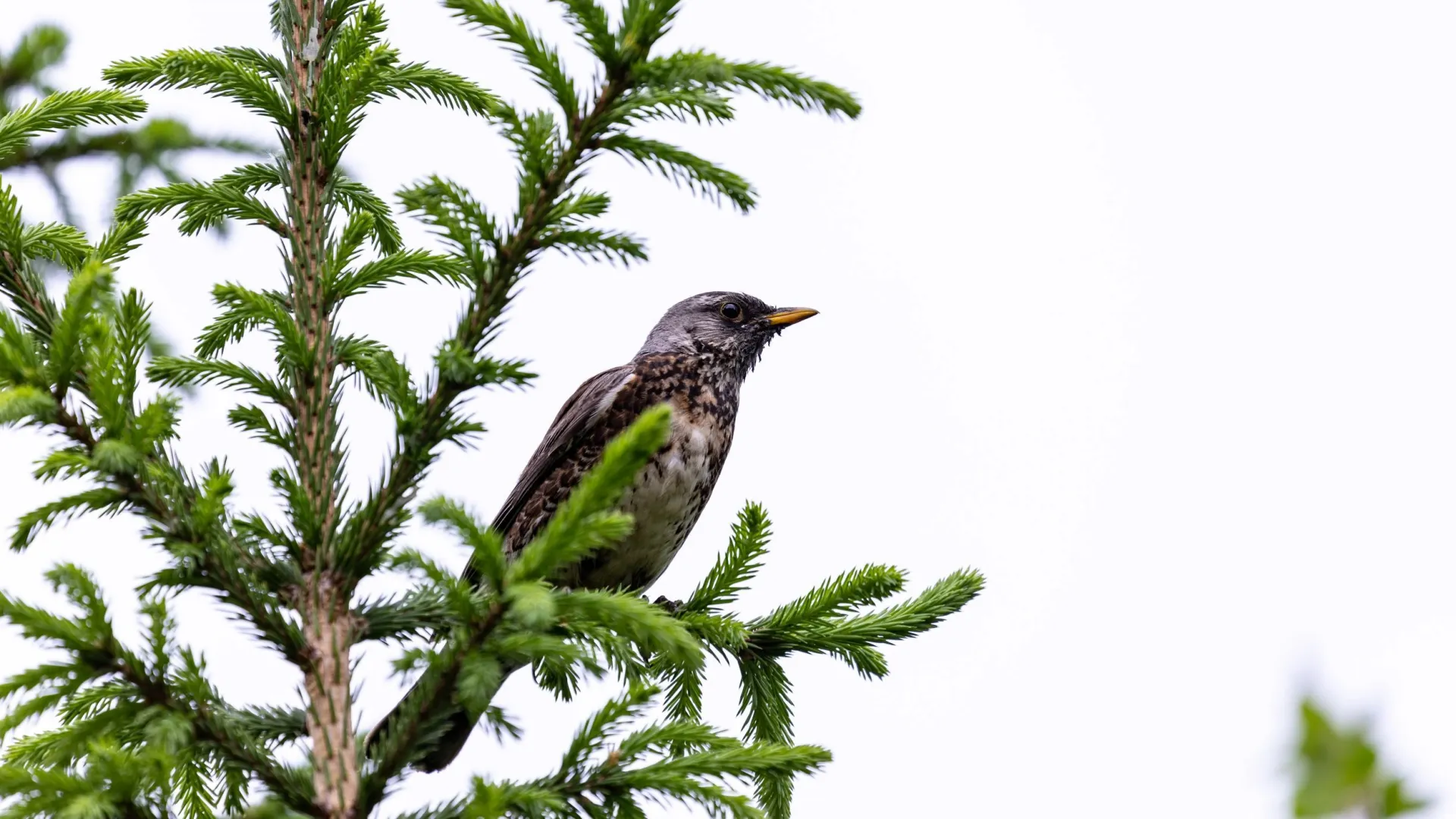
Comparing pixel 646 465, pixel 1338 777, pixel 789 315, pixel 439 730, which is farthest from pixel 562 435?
pixel 1338 777

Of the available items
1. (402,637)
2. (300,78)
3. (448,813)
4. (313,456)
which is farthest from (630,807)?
(300,78)

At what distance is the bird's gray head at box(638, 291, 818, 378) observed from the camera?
5.21 metres

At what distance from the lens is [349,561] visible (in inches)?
89.2

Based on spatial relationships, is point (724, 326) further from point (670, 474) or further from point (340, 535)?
point (340, 535)

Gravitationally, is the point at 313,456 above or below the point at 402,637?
above

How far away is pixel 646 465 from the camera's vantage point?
4.31m

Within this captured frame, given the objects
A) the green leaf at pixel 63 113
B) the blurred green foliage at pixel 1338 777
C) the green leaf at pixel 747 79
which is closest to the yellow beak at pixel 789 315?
the green leaf at pixel 63 113

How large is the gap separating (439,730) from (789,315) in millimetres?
3612

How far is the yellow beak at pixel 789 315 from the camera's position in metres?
5.50

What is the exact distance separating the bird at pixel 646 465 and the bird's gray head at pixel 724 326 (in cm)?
11

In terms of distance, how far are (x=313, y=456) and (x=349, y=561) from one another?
10.3 inches

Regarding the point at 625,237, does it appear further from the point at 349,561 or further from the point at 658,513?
the point at 658,513

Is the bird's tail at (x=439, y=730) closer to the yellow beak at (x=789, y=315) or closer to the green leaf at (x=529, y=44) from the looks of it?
the green leaf at (x=529, y=44)

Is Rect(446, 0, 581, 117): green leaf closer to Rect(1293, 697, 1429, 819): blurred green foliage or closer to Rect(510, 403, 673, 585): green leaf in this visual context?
Rect(510, 403, 673, 585): green leaf
